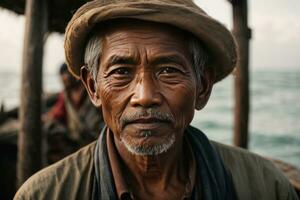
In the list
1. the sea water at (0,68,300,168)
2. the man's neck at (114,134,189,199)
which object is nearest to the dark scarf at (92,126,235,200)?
the man's neck at (114,134,189,199)

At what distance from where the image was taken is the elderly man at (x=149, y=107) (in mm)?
1900

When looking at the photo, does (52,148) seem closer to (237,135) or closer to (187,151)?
(237,135)

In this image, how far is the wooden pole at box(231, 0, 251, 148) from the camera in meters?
4.03

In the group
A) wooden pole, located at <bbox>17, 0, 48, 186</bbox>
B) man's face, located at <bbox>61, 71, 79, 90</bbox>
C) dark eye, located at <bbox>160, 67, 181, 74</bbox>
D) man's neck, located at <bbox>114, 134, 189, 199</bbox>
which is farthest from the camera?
man's face, located at <bbox>61, 71, 79, 90</bbox>

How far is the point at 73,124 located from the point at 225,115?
1992cm

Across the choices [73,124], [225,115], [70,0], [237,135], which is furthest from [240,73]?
[225,115]

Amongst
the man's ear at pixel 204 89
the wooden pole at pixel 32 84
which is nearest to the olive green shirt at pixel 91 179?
the man's ear at pixel 204 89

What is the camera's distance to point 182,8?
73.4 inches

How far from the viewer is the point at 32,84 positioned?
141 inches

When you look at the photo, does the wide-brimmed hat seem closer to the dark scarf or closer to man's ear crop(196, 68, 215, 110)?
man's ear crop(196, 68, 215, 110)

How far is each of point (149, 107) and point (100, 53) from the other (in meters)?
0.40

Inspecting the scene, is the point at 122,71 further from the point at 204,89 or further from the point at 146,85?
the point at 204,89

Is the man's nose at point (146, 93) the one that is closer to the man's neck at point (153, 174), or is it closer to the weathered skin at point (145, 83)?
the weathered skin at point (145, 83)

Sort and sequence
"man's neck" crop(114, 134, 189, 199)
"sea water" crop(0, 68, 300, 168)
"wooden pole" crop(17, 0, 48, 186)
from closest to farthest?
"man's neck" crop(114, 134, 189, 199) < "wooden pole" crop(17, 0, 48, 186) < "sea water" crop(0, 68, 300, 168)
